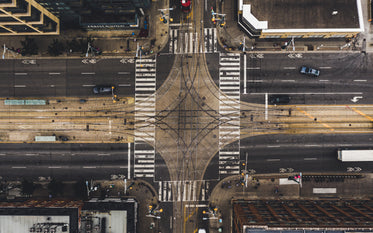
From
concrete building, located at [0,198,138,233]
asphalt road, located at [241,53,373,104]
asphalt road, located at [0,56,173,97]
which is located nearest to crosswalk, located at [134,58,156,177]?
asphalt road, located at [0,56,173,97]

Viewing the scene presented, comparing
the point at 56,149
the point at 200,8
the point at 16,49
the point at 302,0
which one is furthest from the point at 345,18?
the point at 16,49

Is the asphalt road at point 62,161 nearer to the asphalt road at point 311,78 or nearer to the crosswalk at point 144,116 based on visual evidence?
the crosswalk at point 144,116

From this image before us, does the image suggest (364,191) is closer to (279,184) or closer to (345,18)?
(279,184)

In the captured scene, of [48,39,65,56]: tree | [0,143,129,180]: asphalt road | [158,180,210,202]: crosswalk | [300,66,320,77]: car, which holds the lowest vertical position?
[158,180,210,202]: crosswalk

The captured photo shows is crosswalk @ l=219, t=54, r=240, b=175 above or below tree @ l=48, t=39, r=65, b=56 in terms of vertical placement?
below

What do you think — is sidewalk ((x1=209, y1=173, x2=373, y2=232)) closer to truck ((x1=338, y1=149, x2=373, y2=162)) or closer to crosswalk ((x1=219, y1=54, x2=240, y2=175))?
crosswalk ((x1=219, y1=54, x2=240, y2=175))
